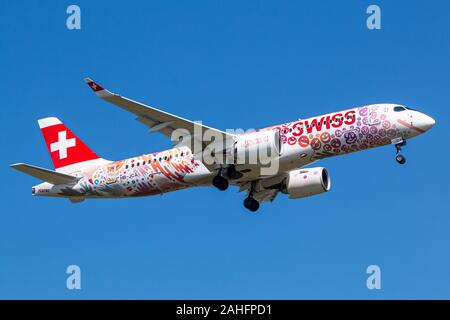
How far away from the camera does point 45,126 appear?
5744cm

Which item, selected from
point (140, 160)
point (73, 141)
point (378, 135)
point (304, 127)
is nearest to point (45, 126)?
point (73, 141)

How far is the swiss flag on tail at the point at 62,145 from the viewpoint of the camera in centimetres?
5538

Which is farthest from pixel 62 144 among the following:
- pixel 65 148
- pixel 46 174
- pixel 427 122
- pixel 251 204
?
pixel 427 122

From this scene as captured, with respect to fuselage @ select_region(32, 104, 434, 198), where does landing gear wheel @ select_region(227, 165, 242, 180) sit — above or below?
below

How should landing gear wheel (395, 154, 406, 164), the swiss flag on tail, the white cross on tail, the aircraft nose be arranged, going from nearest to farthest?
the aircraft nose
landing gear wheel (395, 154, 406, 164)
the swiss flag on tail
the white cross on tail

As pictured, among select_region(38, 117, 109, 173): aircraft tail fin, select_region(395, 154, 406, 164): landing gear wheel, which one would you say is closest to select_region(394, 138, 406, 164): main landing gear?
select_region(395, 154, 406, 164): landing gear wheel

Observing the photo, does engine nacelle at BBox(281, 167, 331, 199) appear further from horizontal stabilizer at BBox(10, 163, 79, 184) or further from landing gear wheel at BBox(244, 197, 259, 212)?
horizontal stabilizer at BBox(10, 163, 79, 184)

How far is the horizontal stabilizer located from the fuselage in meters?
3.12

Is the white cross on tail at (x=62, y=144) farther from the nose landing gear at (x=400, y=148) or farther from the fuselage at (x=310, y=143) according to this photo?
the nose landing gear at (x=400, y=148)

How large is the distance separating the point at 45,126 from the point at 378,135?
20.8 m

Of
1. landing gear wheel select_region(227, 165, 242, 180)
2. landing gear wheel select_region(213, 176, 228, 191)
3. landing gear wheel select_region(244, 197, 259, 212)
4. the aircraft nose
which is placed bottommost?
landing gear wheel select_region(244, 197, 259, 212)

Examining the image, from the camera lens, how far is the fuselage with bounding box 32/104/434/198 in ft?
157

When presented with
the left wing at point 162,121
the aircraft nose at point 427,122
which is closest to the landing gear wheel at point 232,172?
the left wing at point 162,121

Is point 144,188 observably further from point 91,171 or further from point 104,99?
point 104,99
